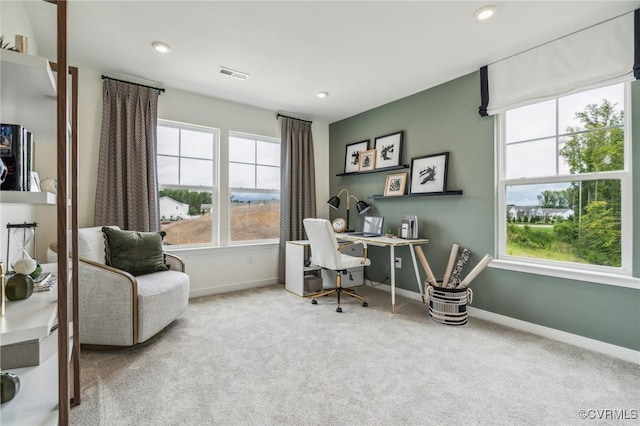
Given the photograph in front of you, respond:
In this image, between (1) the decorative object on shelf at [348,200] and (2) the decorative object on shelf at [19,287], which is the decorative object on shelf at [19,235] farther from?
(1) the decorative object on shelf at [348,200]

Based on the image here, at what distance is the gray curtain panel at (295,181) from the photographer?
412 cm

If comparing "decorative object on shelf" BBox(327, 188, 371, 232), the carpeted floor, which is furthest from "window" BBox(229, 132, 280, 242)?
the carpeted floor

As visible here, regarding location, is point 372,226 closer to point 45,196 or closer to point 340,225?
point 340,225

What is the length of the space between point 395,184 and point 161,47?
2.78 meters

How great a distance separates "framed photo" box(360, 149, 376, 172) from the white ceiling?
0.91m

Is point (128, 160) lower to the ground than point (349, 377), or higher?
higher

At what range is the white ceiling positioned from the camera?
2045mm

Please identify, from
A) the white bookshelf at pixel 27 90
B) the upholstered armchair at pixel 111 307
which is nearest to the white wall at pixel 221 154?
the upholstered armchair at pixel 111 307

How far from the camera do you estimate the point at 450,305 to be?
2.71m

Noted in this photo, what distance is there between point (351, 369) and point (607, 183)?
2.35 m

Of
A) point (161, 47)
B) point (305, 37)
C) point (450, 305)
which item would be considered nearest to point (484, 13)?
point (305, 37)

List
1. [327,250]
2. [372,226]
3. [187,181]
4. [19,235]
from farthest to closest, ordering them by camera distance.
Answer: [372,226] < [187,181] < [327,250] < [19,235]

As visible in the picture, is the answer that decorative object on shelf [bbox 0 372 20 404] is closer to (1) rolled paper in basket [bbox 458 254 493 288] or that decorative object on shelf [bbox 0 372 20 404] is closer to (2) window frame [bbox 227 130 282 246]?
(2) window frame [bbox 227 130 282 246]

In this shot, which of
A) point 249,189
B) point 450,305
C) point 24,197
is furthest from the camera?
point 249,189
